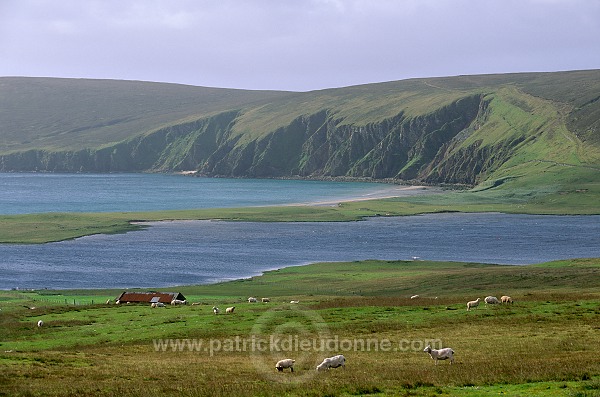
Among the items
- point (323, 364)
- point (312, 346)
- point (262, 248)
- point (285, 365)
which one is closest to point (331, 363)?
point (323, 364)

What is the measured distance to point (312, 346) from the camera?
119 feet

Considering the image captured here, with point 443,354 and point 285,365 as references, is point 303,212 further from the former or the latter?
point 285,365

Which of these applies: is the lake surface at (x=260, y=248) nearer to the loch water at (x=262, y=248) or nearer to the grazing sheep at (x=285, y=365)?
the loch water at (x=262, y=248)

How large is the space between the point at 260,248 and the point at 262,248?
300 mm

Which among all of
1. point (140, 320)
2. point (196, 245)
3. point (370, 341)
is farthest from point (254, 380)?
point (196, 245)

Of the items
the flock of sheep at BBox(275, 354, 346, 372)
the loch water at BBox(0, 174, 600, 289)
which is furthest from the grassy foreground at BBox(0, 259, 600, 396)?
the loch water at BBox(0, 174, 600, 289)

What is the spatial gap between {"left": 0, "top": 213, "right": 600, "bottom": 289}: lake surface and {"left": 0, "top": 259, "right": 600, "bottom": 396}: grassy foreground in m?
24.4

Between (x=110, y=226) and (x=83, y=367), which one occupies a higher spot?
(x=83, y=367)

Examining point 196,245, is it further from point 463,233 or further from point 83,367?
point 83,367

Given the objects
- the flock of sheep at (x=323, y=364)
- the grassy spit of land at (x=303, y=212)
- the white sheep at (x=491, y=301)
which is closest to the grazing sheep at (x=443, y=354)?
the flock of sheep at (x=323, y=364)

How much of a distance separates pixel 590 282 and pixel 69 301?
136 ft

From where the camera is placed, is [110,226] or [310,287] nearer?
[310,287]

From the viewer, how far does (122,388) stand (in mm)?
24844

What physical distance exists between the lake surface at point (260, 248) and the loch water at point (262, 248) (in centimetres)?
12
